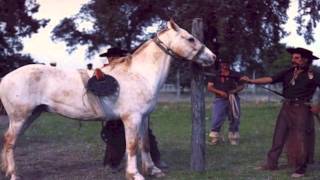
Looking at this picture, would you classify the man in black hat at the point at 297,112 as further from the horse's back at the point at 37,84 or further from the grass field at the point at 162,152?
the horse's back at the point at 37,84

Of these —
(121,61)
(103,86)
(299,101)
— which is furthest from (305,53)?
(103,86)

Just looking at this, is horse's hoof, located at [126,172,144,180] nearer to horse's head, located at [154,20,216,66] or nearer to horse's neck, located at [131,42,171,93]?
horse's neck, located at [131,42,171,93]

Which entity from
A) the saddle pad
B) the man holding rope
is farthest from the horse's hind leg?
the man holding rope

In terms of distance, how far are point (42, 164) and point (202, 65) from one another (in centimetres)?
333

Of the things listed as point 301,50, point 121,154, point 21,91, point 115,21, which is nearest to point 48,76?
point 21,91

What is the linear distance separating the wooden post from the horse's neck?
0.55 m

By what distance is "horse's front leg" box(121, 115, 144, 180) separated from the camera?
7.74 metres

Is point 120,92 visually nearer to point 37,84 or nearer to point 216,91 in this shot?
point 37,84

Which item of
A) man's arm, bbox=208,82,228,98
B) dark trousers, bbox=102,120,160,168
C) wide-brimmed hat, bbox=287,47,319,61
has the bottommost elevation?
dark trousers, bbox=102,120,160,168

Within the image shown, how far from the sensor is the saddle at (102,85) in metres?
7.64

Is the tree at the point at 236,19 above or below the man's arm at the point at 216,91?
above

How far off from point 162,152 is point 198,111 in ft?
9.19

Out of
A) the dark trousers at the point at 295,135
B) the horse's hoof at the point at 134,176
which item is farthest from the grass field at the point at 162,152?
the horse's hoof at the point at 134,176

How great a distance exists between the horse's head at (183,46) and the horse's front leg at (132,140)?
1.02m
